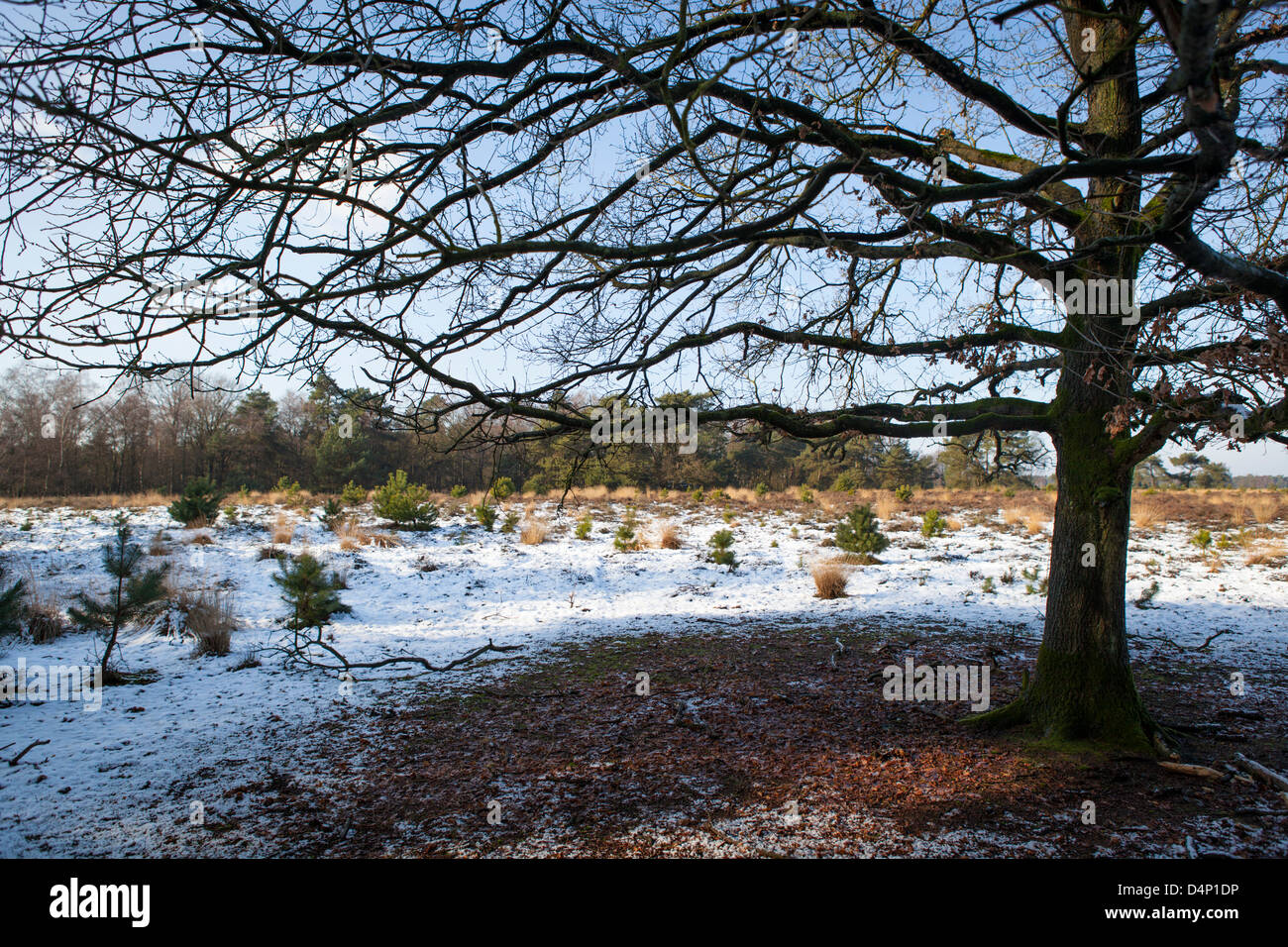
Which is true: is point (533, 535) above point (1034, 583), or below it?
above

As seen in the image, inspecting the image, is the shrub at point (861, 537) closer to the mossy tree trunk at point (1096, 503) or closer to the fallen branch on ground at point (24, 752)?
the mossy tree trunk at point (1096, 503)

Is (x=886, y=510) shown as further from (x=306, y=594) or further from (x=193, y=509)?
(x=193, y=509)

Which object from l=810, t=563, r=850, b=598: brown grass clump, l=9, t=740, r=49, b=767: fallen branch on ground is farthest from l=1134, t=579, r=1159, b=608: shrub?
l=9, t=740, r=49, b=767: fallen branch on ground

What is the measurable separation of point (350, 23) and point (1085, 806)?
488 centimetres

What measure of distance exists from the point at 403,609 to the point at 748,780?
6160mm

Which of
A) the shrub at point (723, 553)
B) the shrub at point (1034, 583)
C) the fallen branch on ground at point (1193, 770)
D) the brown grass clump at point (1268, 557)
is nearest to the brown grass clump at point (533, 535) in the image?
the shrub at point (723, 553)

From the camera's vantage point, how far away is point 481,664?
637 centimetres

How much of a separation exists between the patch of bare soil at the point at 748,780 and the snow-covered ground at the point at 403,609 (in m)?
0.69

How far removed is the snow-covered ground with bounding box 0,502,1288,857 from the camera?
3.64 meters

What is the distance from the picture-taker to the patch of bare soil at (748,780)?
9.63ft

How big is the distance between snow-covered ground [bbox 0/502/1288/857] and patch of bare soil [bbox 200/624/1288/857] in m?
0.69

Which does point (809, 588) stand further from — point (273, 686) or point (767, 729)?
point (273, 686)

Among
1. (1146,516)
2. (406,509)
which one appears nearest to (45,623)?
(406,509)

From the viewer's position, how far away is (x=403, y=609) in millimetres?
8492
